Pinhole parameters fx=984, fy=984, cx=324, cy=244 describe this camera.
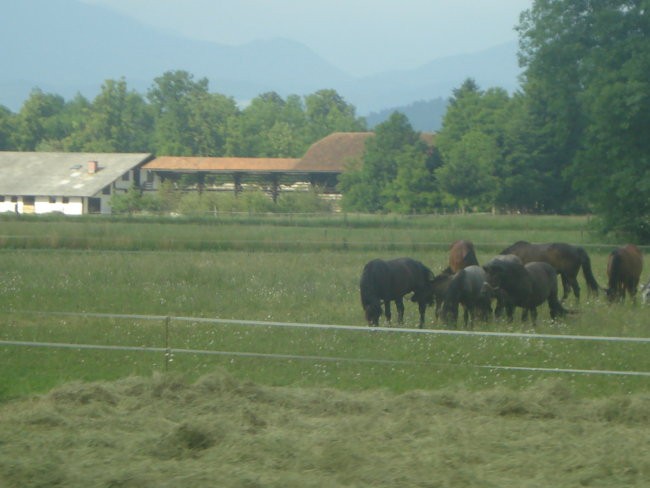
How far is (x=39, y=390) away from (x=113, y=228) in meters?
24.6

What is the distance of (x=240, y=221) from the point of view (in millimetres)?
41125

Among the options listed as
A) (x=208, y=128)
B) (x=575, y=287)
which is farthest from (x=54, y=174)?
(x=208, y=128)

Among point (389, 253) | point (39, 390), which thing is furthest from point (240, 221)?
point (39, 390)

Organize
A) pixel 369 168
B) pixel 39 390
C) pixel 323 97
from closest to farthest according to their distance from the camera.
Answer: pixel 39 390 < pixel 369 168 < pixel 323 97

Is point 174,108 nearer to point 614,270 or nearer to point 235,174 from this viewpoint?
point 235,174

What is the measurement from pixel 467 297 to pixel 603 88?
21.7m

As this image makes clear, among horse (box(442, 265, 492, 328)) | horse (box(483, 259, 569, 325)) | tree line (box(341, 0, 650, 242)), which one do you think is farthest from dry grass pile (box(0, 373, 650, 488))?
tree line (box(341, 0, 650, 242))

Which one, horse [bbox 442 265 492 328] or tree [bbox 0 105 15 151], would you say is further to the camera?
tree [bbox 0 105 15 151]

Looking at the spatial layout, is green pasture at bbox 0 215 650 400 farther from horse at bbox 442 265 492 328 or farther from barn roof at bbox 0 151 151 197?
barn roof at bbox 0 151 151 197

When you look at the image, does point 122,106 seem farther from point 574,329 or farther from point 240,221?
point 574,329

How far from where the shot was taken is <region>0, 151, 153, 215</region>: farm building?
4678 centimetres

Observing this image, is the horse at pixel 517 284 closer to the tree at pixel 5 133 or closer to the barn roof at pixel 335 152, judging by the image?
the barn roof at pixel 335 152

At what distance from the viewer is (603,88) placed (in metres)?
35.0

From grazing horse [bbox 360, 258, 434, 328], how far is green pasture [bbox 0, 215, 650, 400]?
1.45 ft
